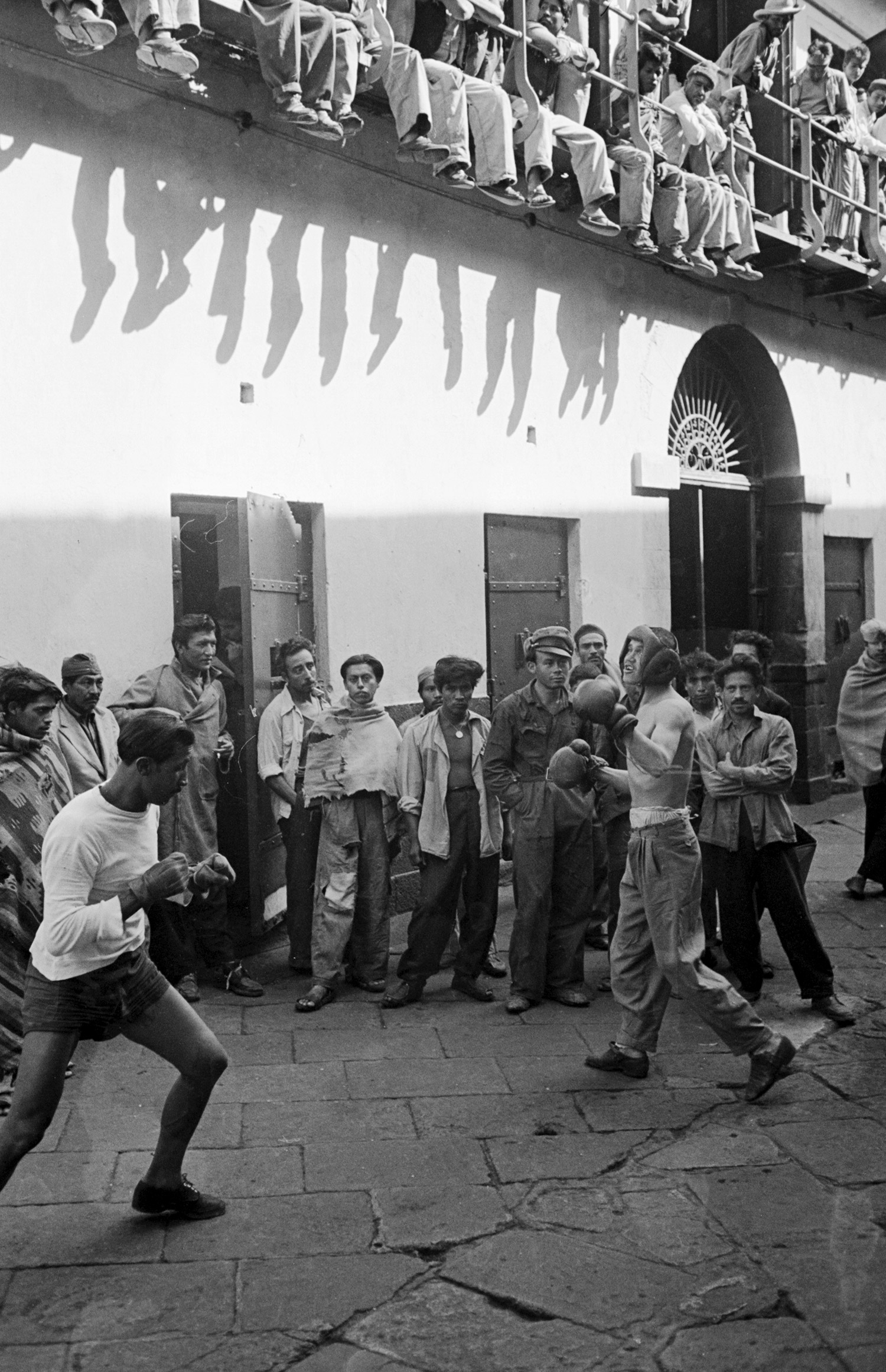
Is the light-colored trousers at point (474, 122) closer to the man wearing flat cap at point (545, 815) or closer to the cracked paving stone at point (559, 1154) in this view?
the man wearing flat cap at point (545, 815)

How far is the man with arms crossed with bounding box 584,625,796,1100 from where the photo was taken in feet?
17.9

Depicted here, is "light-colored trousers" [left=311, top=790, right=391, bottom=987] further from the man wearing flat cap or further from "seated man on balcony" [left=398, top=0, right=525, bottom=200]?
"seated man on balcony" [left=398, top=0, right=525, bottom=200]

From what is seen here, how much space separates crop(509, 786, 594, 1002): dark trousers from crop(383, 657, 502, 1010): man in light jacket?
192 mm

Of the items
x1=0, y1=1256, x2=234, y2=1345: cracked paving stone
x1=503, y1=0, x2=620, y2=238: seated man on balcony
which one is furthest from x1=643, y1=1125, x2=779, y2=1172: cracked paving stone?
x1=503, y1=0, x2=620, y2=238: seated man on balcony

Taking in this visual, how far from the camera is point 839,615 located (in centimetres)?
1463

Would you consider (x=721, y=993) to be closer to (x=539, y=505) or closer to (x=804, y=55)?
(x=539, y=505)

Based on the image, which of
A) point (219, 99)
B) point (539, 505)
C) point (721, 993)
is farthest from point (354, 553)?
point (721, 993)

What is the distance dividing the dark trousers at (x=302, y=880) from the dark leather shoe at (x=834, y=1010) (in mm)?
2719

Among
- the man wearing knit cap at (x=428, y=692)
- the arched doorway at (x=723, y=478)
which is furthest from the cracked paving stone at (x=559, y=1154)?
the arched doorway at (x=723, y=478)

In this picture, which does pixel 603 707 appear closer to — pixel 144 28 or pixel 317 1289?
pixel 317 1289

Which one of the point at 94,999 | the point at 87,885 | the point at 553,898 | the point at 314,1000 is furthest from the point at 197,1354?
the point at 553,898

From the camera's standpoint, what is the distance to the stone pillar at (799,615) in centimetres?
1355

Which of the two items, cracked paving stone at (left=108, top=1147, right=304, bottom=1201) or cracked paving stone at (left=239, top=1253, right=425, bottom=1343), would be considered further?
cracked paving stone at (left=108, top=1147, right=304, bottom=1201)

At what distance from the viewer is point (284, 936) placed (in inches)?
324
